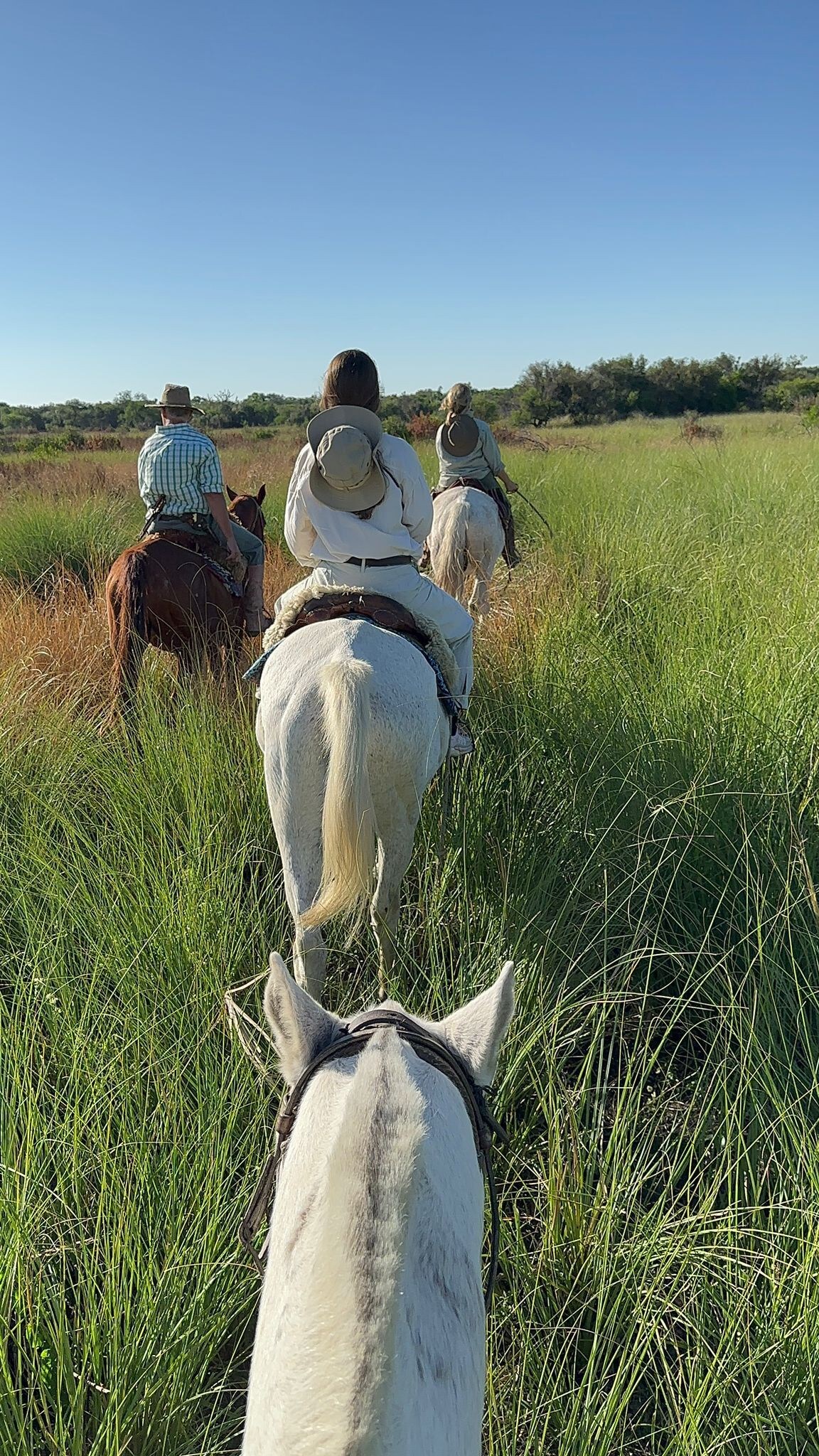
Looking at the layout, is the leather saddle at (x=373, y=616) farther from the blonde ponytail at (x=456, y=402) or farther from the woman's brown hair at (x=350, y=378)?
the blonde ponytail at (x=456, y=402)

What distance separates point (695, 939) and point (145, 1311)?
66.6 inches

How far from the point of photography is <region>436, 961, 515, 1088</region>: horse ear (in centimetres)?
105

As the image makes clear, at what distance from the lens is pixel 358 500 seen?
266 cm

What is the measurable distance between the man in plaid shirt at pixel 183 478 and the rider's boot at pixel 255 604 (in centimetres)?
30

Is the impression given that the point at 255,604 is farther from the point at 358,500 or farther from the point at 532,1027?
the point at 532,1027

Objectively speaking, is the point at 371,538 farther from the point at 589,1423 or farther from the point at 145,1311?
the point at 589,1423

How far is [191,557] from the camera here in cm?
468

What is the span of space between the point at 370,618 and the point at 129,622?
7.89 ft

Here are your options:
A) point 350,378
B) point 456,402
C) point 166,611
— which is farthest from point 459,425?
point 350,378

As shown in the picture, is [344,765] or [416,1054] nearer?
[416,1054]

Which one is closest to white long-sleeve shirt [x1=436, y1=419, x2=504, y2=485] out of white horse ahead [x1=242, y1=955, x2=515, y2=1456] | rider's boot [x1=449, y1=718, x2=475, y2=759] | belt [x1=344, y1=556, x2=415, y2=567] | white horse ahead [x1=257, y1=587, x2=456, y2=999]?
belt [x1=344, y1=556, x2=415, y2=567]

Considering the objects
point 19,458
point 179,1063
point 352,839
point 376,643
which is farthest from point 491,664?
point 19,458

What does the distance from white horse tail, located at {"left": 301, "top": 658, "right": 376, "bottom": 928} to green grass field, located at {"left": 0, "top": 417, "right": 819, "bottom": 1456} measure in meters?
0.39

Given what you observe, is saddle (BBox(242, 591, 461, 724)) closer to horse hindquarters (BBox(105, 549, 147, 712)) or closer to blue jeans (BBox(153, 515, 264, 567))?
horse hindquarters (BBox(105, 549, 147, 712))
